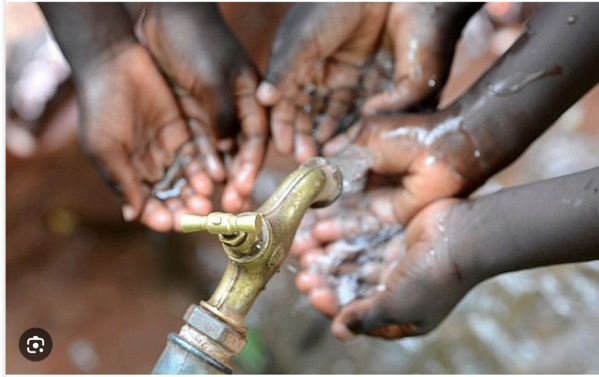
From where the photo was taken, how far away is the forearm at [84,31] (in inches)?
50.1

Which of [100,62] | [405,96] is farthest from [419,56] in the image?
[100,62]

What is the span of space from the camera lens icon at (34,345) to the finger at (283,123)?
58cm

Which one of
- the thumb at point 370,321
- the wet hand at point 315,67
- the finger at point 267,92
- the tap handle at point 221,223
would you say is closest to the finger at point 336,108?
the wet hand at point 315,67

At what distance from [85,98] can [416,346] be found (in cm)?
89

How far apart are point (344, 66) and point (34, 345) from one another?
77 centimetres

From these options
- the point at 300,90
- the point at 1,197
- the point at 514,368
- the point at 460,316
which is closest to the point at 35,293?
the point at 1,197

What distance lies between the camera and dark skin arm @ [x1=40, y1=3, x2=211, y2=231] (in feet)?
4.14

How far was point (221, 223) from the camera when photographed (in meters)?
0.74

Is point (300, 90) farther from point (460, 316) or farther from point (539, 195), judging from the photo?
point (460, 316)

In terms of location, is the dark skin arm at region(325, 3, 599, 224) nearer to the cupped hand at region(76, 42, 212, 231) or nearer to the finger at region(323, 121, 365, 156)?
the finger at region(323, 121, 365, 156)

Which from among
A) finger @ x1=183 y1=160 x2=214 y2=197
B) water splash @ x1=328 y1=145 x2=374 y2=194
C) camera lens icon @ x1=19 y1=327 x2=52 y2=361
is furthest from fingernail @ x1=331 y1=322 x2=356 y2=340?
camera lens icon @ x1=19 y1=327 x2=52 y2=361

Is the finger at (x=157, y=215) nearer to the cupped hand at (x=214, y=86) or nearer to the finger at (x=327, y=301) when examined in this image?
the cupped hand at (x=214, y=86)

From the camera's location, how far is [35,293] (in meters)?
1.75

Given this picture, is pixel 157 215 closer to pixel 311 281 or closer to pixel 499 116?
pixel 311 281
